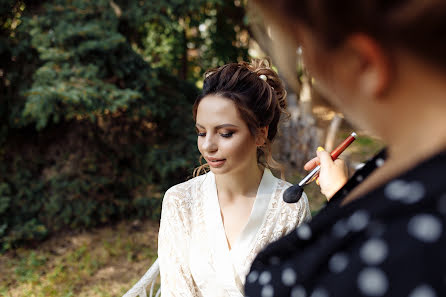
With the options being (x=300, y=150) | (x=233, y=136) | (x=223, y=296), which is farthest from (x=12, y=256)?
(x=300, y=150)

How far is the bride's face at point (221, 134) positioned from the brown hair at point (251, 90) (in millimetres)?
29

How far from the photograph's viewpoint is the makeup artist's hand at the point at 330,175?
91 centimetres

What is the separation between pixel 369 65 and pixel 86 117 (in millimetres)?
2598

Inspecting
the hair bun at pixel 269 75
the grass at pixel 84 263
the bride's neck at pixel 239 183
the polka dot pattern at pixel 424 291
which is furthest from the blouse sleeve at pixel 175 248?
the grass at pixel 84 263

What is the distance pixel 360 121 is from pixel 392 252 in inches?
6.6

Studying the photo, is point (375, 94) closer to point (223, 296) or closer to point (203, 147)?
point (203, 147)

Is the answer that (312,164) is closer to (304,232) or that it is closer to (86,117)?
(304,232)

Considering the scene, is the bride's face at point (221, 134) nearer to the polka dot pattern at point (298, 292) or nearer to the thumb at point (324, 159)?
the thumb at point (324, 159)

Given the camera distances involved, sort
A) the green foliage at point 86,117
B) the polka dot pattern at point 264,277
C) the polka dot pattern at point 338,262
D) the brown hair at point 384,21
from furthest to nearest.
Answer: the green foliage at point 86,117, the polka dot pattern at point 264,277, the polka dot pattern at point 338,262, the brown hair at point 384,21

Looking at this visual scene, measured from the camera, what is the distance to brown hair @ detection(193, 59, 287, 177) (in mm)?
1253

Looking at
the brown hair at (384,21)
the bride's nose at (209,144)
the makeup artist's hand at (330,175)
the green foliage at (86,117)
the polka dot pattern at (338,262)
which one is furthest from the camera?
the green foliage at (86,117)

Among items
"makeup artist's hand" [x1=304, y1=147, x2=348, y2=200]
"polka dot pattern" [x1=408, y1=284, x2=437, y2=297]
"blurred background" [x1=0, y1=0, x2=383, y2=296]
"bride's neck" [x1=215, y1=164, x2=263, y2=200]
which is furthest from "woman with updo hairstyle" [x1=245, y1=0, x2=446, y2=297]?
"blurred background" [x1=0, y1=0, x2=383, y2=296]

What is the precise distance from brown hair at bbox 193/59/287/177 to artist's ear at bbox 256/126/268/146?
0.05ft

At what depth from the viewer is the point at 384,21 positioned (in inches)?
15.5
